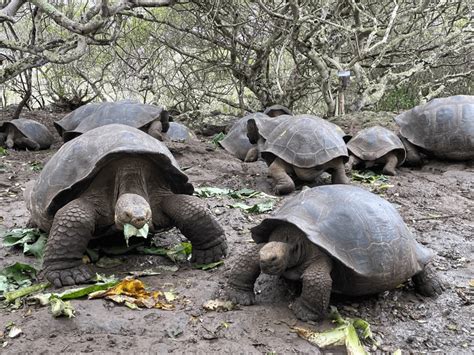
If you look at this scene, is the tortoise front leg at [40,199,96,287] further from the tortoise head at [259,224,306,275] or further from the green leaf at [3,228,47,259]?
the tortoise head at [259,224,306,275]

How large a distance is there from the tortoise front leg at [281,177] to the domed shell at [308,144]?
11 cm

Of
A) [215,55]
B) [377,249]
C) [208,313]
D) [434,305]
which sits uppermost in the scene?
[215,55]

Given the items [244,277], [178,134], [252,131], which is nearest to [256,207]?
[244,277]

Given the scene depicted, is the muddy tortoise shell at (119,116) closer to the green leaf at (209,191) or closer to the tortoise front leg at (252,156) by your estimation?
the tortoise front leg at (252,156)

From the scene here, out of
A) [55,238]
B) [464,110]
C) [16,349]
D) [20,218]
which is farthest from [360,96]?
[16,349]

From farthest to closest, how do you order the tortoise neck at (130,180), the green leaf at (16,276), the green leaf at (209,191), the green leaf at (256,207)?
the green leaf at (209,191), the green leaf at (256,207), the tortoise neck at (130,180), the green leaf at (16,276)

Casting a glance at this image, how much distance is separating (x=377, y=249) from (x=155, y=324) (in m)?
1.15

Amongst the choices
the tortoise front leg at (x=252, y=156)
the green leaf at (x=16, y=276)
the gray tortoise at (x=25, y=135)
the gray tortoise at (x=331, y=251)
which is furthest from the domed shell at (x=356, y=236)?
the gray tortoise at (x=25, y=135)

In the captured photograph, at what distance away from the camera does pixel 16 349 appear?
2.34m

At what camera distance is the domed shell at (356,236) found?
2.66 meters

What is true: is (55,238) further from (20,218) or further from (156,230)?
(20,218)

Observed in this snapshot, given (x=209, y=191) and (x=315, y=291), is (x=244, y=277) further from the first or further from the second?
(x=209, y=191)

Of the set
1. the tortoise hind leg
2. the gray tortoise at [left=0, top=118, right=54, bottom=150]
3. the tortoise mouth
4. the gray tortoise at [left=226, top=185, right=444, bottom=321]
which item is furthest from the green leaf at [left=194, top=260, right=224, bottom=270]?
the gray tortoise at [left=0, top=118, right=54, bottom=150]

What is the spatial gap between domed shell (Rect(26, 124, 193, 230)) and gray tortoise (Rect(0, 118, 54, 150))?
15.5ft
